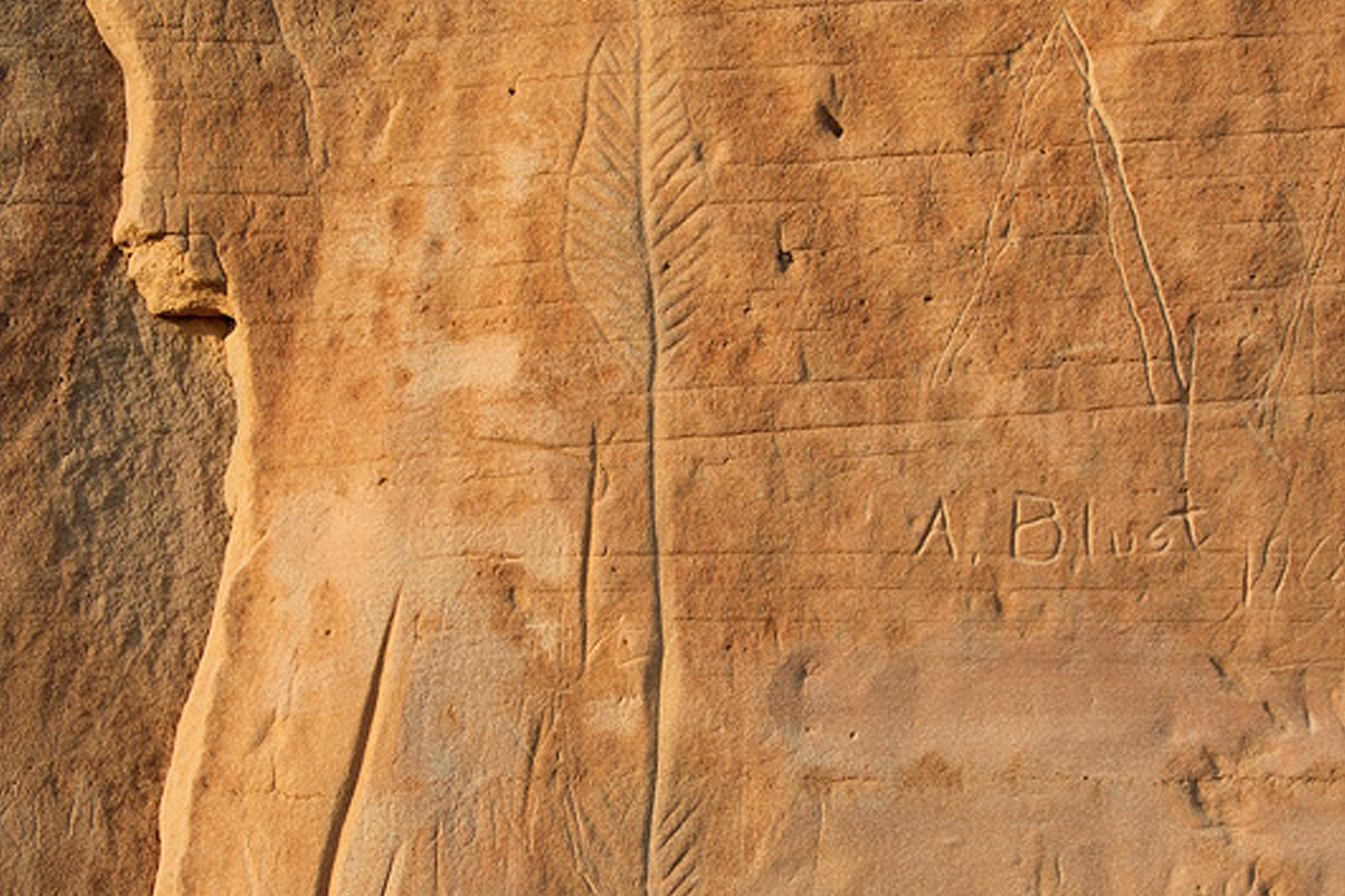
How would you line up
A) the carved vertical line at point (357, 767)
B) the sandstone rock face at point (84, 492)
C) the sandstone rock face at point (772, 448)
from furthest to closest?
1. the sandstone rock face at point (84, 492)
2. the carved vertical line at point (357, 767)
3. the sandstone rock face at point (772, 448)

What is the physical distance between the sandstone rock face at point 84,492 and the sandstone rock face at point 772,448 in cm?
24

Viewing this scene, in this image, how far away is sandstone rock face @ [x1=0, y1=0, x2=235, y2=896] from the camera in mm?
3096

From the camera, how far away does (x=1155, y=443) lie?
277 centimetres

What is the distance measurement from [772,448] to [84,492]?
1547 millimetres

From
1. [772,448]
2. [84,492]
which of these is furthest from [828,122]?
[84,492]

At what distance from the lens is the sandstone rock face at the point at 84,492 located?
3.10 metres

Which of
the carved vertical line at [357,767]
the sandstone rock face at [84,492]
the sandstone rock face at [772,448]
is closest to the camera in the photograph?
the sandstone rock face at [772,448]

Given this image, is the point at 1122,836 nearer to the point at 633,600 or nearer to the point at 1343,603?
the point at 1343,603

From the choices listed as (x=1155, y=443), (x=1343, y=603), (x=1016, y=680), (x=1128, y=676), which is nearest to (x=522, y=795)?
(x=1016, y=680)

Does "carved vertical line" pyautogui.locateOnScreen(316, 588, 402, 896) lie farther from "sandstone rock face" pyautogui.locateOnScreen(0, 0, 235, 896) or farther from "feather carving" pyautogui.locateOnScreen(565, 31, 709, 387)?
"feather carving" pyautogui.locateOnScreen(565, 31, 709, 387)

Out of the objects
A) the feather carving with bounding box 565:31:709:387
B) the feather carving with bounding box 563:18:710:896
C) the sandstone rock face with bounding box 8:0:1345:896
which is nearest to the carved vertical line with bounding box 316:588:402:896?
the sandstone rock face with bounding box 8:0:1345:896

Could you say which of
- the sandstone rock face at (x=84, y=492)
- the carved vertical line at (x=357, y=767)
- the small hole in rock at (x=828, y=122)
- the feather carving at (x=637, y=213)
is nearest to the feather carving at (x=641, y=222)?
the feather carving at (x=637, y=213)

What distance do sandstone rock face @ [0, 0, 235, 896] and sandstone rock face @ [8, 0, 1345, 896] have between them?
0.80 ft

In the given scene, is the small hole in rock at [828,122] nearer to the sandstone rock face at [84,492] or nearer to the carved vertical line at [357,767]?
the carved vertical line at [357,767]
